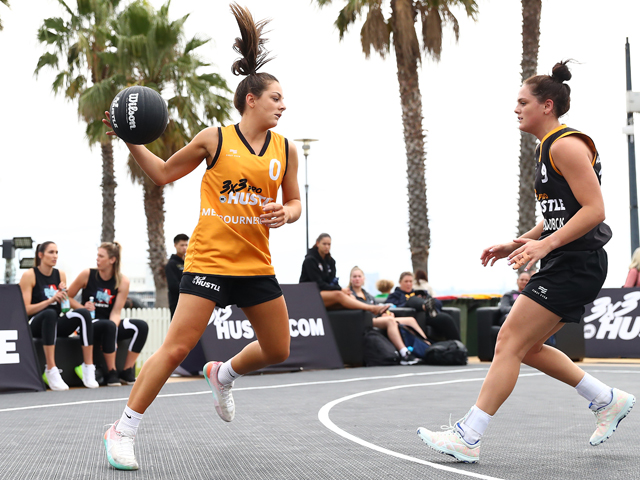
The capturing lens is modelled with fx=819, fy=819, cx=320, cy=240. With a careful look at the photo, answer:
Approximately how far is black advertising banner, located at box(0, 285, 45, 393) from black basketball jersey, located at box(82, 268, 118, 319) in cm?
90

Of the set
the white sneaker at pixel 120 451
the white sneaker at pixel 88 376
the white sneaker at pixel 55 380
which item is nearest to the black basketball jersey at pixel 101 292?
the white sneaker at pixel 88 376

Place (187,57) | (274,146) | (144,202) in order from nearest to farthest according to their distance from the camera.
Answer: (274,146)
(187,57)
(144,202)

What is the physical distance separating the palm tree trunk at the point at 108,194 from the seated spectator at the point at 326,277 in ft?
46.8

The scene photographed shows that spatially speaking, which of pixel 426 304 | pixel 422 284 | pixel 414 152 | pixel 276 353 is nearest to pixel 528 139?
pixel 414 152

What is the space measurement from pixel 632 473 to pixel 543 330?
0.83 meters

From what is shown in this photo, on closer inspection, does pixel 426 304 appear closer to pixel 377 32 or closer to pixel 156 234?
pixel 377 32

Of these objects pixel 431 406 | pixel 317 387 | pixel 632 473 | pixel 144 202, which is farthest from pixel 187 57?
pixel 632 473

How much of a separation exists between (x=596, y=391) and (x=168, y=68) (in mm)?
19049

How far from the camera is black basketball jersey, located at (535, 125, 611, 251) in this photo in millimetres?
4387

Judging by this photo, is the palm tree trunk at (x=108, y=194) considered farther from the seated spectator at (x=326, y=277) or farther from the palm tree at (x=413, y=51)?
the seated spectator at (x=326, y=277)

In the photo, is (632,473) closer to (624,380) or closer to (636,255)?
(624,380)

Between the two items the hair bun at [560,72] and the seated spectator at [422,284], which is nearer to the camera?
the hair bun at [560,72]

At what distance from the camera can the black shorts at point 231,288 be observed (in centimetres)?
438

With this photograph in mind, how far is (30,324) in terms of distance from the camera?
9.98m
